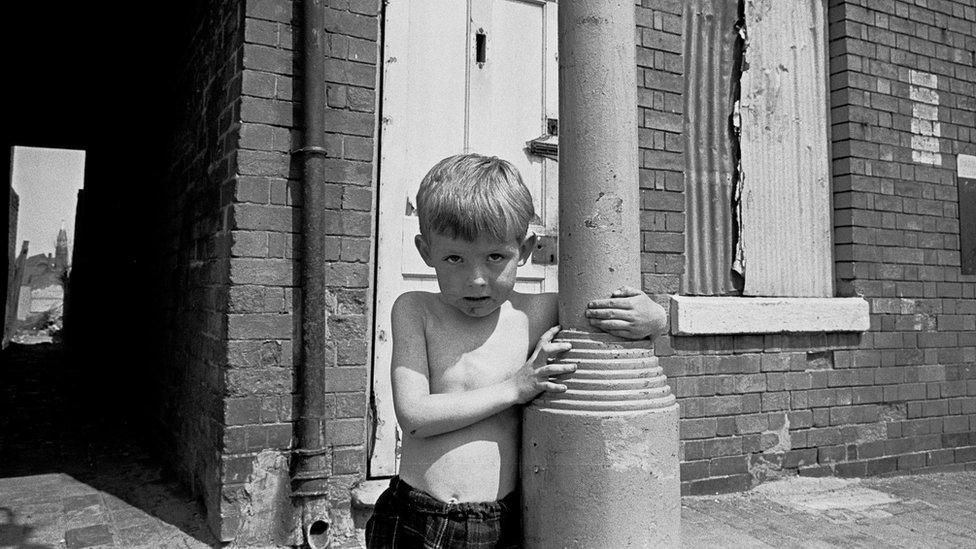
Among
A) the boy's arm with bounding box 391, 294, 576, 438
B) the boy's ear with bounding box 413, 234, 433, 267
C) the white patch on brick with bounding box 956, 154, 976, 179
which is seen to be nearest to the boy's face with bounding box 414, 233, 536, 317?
the boy's ear with bounding box 413, 234, 433, 267

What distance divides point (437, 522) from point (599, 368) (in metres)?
0.53

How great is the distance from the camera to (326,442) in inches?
127

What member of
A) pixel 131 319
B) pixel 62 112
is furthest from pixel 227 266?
pixel 62 112

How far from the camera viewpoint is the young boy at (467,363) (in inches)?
61.4

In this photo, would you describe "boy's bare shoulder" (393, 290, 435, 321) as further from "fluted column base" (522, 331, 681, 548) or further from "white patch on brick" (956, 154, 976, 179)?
"white patch on brick" (956, 154, 976, 179)

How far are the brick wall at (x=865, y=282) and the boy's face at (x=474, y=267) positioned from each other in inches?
105

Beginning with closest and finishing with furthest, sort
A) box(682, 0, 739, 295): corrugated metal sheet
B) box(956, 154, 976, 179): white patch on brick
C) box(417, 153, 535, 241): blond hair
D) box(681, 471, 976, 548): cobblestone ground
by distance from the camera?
box(417, 153, 535, 241): blond hair < box(681, 471, 976, 548): cobblestone ground < box(682, 0, 739, 295): corrugated metal sheet < box(956, 154, 976, 179): white patch on brick

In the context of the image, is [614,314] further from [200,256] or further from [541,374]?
[200,256]

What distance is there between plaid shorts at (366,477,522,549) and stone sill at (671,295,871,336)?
2.69 metres

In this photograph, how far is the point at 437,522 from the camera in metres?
1.58

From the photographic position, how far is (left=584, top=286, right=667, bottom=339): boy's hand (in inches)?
65.1

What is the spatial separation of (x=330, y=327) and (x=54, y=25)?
5.37m

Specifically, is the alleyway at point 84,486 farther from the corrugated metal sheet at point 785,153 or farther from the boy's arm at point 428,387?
the corrugated metal sheet at point 785,153

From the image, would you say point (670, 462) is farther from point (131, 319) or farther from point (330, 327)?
point (131, 319)
